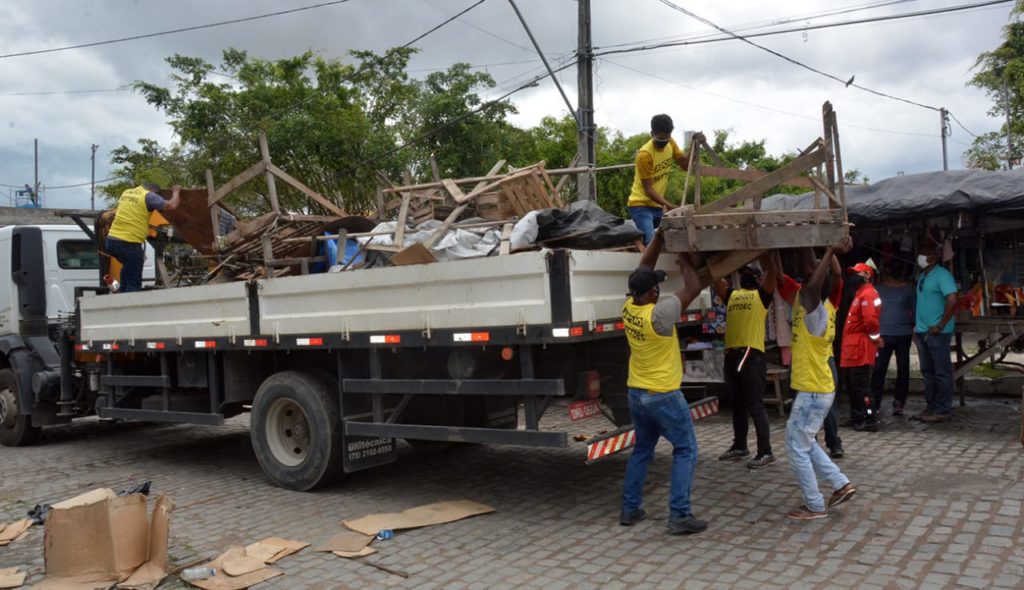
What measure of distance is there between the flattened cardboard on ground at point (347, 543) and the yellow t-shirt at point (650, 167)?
129 inches

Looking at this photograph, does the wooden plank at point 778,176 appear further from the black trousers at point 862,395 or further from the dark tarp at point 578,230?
the black trousers at point 862,395

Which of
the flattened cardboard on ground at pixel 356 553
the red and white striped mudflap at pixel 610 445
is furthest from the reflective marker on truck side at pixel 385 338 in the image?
the red and white striped mudflap at pixel 610 445

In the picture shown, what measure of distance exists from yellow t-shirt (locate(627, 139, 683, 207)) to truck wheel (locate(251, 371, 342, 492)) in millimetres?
2863

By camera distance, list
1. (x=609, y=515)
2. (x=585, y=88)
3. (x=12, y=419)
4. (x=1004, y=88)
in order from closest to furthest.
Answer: (x=609, y=515), (x=12, y=419), (x=585, y=88), (x=1004, y=88)

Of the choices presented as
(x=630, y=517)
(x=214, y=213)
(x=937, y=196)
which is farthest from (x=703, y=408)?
(x=214, y=213)

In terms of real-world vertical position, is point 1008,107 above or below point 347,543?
above

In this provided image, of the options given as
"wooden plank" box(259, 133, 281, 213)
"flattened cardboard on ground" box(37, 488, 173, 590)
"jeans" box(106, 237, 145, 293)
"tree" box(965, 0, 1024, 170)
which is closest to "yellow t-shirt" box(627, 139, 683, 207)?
"wooden plank" box(259, 133, 281, 213)

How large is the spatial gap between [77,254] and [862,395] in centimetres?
867

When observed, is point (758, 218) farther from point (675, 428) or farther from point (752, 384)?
point (752, 384)

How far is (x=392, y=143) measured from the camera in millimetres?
19578

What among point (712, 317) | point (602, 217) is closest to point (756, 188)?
point (602, 217)

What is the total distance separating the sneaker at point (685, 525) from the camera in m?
5.01

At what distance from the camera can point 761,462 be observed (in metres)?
6.57

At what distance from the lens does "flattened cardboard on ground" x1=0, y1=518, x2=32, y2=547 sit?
5602mm
